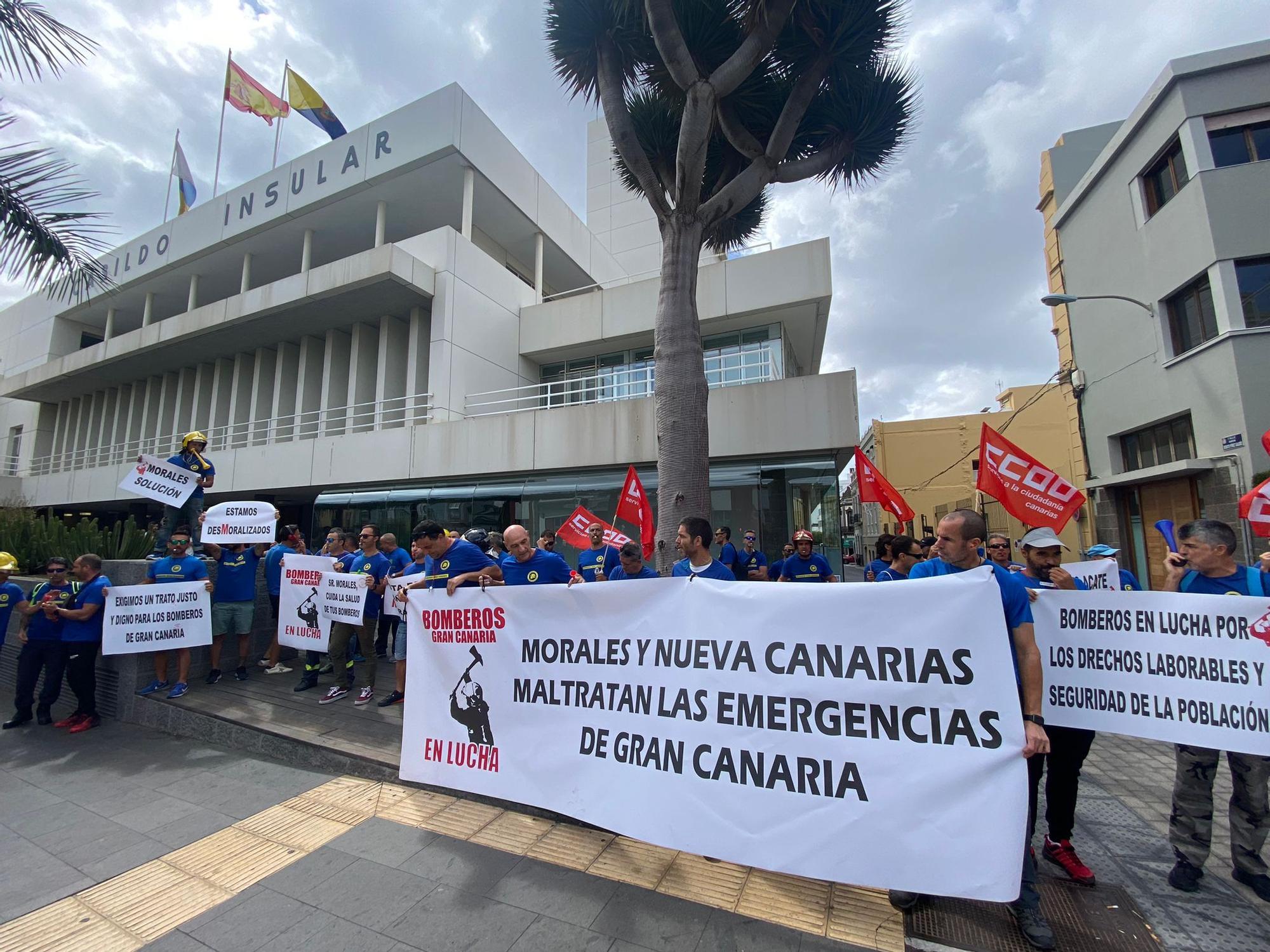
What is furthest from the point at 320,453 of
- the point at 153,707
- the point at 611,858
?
the point at 611,858

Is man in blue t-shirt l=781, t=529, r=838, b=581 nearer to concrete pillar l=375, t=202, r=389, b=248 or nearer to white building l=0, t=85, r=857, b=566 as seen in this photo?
white building l=0, t=85, r=857, b=566

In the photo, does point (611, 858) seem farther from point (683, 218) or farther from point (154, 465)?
point (683, 218)

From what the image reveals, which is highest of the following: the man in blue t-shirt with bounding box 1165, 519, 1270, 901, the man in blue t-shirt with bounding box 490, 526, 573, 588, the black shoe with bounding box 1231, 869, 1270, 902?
the man in blue t-shirt with bounding box 490, 526, 573, 588

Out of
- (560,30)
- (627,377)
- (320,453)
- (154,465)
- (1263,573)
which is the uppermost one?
(560,30)

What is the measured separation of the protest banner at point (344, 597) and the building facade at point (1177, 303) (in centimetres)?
1443

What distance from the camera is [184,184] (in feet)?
90.7

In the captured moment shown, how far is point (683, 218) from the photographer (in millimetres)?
8828

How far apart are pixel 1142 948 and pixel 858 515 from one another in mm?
50016

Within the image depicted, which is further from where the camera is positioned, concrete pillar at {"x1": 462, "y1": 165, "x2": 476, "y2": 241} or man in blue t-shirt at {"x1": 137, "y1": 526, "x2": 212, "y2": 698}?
concrete pillar at {"x1": 462, "y1": 165, "x2": 476, "y2": 241}

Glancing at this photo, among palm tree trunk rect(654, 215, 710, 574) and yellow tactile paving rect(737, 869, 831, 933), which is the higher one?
palm tree trunk rect(654, 215, 710, 574)

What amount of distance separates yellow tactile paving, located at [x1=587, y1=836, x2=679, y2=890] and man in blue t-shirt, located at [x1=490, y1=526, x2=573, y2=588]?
1.99m

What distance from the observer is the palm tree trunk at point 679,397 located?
8.13 m

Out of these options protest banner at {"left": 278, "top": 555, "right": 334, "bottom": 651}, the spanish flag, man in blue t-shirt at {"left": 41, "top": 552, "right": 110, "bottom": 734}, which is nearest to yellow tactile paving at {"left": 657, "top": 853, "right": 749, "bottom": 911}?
Answer: protest banner at {"left": 278, "top": 555, "right": 334, "bottom": 651}

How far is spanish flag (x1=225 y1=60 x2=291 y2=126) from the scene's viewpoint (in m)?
23.9
